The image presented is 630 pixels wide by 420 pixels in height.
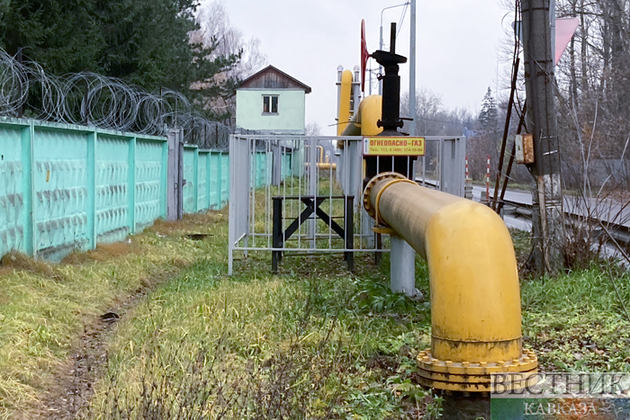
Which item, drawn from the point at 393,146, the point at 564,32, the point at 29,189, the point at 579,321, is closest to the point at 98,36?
the point at 29,189

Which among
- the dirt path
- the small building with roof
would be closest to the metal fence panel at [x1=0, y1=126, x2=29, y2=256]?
the dirt path

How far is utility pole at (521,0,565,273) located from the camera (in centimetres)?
775

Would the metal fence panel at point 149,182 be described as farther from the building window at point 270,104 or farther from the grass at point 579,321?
the building window at point 270,104

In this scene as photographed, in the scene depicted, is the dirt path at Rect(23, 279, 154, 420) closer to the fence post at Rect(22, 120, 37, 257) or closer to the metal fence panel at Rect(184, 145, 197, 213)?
the fence post at Rect(22, 120, 37, 257)

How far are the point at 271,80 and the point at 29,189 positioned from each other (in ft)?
154

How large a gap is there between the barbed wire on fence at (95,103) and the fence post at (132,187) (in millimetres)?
367

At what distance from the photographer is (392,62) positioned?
7.79 meters

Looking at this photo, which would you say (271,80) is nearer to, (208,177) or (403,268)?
(208,177)

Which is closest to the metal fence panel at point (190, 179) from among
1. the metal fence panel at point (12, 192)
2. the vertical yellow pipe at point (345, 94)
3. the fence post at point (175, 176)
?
the fence post at point (175, 176)

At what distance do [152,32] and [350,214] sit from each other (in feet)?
45.1

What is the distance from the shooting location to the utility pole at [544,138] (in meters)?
7.75

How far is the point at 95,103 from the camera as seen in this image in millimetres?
12367

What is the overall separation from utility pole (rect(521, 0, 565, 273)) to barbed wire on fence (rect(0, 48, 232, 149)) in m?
5.52

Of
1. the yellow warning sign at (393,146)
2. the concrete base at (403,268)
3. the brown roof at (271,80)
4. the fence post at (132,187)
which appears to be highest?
the brown roof at (271,80)
